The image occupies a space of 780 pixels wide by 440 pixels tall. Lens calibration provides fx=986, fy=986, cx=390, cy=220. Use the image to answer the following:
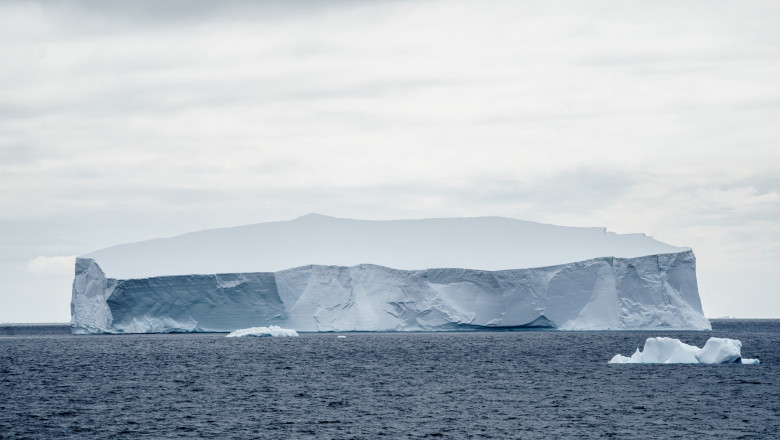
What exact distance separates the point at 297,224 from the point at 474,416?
102ft

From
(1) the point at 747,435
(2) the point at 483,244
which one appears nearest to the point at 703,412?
(1) the point at 747,435

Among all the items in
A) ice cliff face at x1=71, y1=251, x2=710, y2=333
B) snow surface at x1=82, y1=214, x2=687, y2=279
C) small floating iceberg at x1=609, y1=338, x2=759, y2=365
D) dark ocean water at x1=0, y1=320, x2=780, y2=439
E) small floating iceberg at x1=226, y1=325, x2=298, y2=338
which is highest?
snow surface at x1=82, y1=214, x2=687, y2=279

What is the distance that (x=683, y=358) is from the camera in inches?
1061

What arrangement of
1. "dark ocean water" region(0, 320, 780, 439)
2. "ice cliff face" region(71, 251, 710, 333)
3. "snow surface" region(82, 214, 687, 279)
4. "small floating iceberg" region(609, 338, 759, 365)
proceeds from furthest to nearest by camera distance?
"snow surface" region(82, 214, 687, 279) < "ice cliff face" region(71, 251, 710, 333) < "small floating iceberg" region(609, 338, 759, 365) < "dark ocean water" region(0, 320, 780, 439)

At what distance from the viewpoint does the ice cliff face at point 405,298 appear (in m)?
38.9

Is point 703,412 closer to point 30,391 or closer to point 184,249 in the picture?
point 30,391

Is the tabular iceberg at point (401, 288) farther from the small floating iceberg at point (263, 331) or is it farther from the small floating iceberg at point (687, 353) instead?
the small floating iceberg at point (687, 353)

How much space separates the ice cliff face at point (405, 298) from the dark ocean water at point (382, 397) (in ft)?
19.5

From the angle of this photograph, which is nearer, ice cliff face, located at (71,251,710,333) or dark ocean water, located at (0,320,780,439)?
dark ocean water, located at (0,320,780,439)

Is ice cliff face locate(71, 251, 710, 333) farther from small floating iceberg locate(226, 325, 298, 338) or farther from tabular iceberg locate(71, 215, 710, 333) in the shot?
small floating iceberg locate(226, 325, 298, 338)

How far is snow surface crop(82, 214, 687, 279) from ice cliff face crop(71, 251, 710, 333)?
982 mm

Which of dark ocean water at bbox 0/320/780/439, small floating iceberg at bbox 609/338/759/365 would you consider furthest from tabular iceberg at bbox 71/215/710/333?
small floating iceberg at bbox 609/338/759/365

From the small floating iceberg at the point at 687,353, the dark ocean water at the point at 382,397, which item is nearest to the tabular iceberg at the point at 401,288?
the dark ocean water at the point at 382,397

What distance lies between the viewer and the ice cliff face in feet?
128
